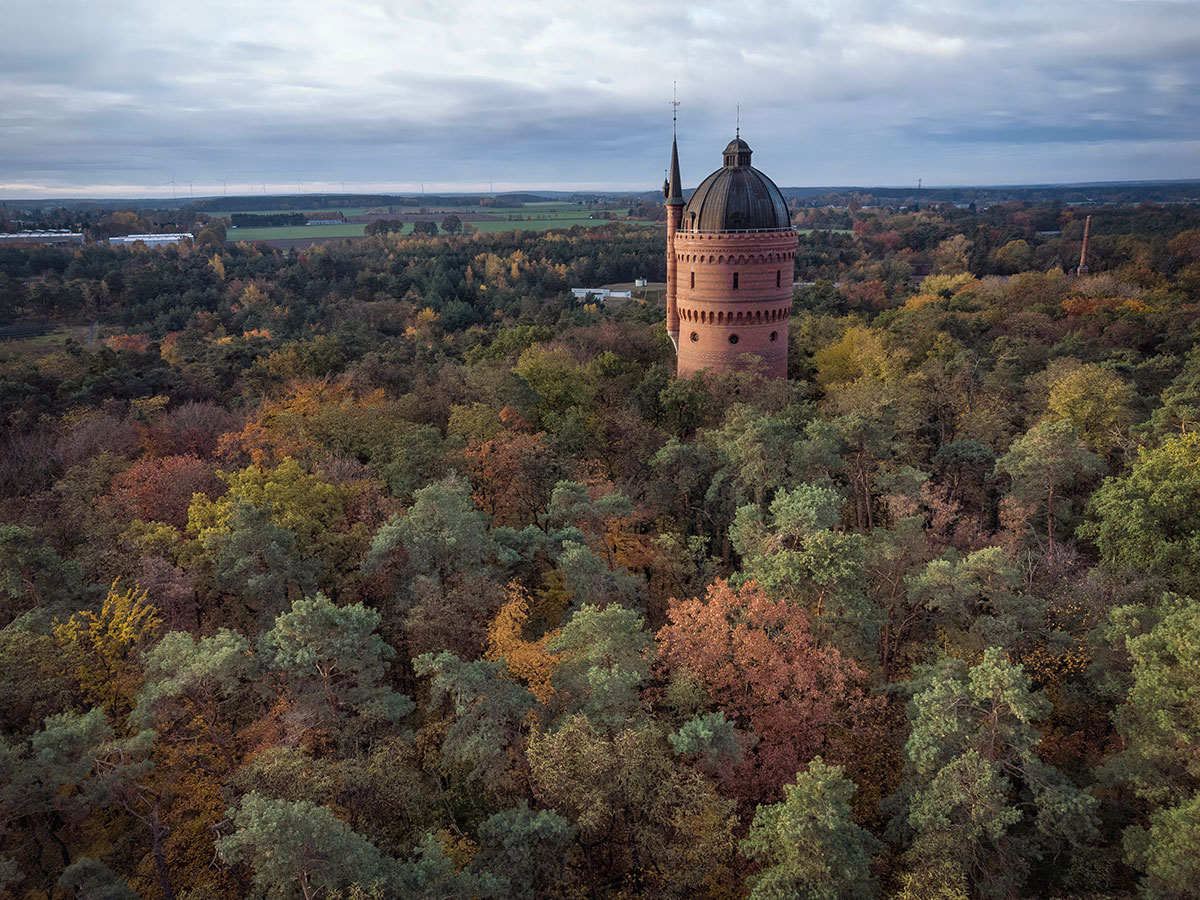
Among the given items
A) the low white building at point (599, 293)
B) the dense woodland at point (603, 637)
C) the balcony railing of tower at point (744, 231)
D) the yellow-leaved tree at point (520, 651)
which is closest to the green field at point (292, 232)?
the low white building at point (599, 293)

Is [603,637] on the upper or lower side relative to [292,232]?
lower

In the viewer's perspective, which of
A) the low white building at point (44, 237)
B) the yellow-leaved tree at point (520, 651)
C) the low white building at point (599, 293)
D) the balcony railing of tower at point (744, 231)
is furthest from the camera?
the low white building at point (44, 237)

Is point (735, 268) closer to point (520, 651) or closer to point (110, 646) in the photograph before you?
point (520, 651)

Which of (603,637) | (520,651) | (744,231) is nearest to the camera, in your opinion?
(603,637)

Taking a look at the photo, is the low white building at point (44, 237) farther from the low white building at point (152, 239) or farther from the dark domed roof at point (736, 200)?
the dark domed roof at point (736, 200)

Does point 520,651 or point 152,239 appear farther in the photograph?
point 152,239

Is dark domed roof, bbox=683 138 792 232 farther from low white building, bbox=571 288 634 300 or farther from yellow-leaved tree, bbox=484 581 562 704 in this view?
low white building, bbox=571 288 634 300

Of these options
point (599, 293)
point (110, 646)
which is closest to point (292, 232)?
point (599, 293)
